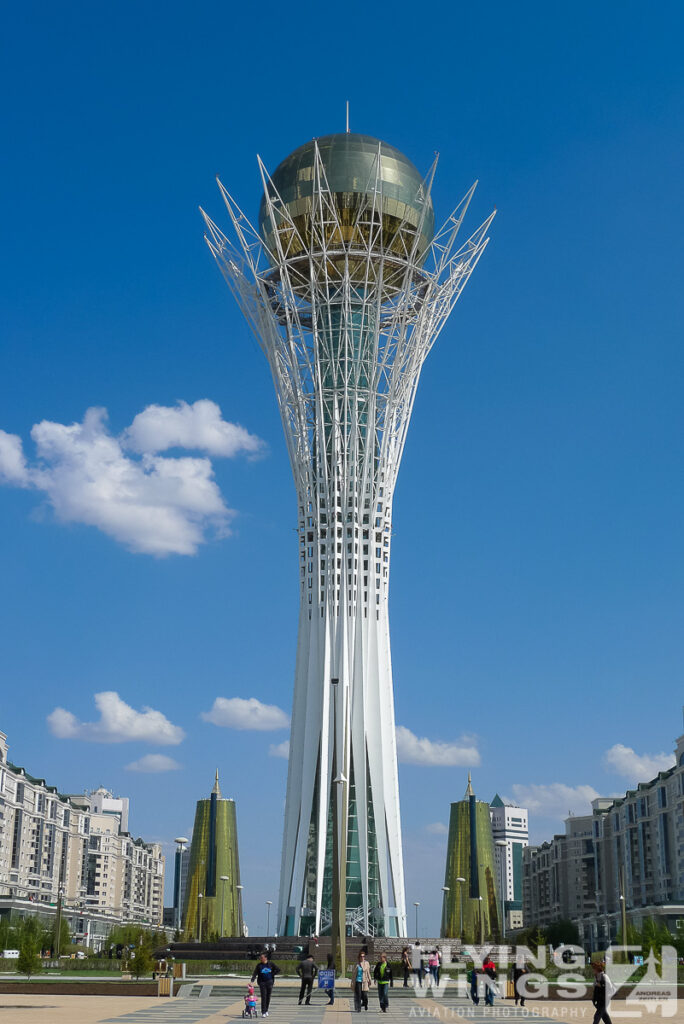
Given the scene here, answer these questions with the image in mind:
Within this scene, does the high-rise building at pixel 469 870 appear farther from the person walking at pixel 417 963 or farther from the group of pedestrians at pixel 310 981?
the group of pedestrians at pixel 310 981

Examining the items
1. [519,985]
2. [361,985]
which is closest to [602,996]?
[361,985]

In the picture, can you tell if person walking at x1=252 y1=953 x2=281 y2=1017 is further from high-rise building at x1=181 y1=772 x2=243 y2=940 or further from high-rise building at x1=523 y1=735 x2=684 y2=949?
high-rise building at x1=181 y1=772 x2=243 y2=940

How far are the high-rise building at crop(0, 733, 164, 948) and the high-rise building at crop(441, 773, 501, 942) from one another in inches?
1431

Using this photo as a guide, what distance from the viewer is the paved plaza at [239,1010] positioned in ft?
87.5

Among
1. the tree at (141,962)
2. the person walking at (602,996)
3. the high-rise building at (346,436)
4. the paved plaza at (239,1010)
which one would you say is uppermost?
the high-rise building at (346,436)

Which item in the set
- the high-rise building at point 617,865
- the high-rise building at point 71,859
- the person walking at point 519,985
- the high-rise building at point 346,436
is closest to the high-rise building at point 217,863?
the high-rise building at point 71,859

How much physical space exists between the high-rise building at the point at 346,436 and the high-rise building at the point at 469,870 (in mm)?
70394

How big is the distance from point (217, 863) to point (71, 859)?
16.8 meters

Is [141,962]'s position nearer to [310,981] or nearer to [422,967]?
[422,967]

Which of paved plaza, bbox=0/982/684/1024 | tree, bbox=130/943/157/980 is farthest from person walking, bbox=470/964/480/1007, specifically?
tree, bbox=130/943/157/980

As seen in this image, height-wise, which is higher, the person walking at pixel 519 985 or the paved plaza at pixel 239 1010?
the person walking at pixel 519 985

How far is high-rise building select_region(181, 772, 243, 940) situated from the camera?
443 feet

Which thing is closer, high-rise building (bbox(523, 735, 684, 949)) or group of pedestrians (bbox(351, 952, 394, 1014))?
group of pedestrians (bbox(351, 952, 394, 1014))

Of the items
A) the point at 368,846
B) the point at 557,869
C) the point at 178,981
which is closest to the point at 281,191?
the point at 368,846
